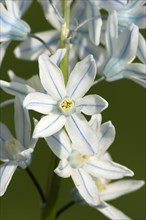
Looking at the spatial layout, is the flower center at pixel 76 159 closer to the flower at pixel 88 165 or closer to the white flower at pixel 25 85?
the flower at pixel 88 165

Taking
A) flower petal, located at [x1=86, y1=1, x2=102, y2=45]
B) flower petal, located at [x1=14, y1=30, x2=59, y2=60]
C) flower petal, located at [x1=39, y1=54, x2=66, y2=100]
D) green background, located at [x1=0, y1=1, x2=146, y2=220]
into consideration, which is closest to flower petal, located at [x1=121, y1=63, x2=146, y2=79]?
flower petal, located at [x1=86, y1=1, x2=102, y2=45]

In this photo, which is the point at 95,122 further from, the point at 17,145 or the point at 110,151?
the point at 110,151

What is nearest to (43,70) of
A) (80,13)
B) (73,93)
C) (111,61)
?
(73,93)

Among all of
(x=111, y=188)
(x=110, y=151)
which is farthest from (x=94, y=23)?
(x=110, y=151)

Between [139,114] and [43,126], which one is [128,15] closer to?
[43,126]

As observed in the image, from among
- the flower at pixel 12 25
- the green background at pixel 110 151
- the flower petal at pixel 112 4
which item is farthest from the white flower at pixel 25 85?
the green background at pixel 110 151

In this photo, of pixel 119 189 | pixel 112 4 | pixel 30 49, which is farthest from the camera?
pixel 30 49

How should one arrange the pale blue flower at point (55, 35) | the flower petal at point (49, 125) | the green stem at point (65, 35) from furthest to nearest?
the pale blue flower at point (55, 35) → the green stem at point (65, 35) → the flower petal at point (49, 125)

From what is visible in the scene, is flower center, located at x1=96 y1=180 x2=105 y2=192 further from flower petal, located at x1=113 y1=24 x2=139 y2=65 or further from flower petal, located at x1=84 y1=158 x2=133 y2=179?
flower petal, located at x1=113 y1=24 x2=139 y2=65
